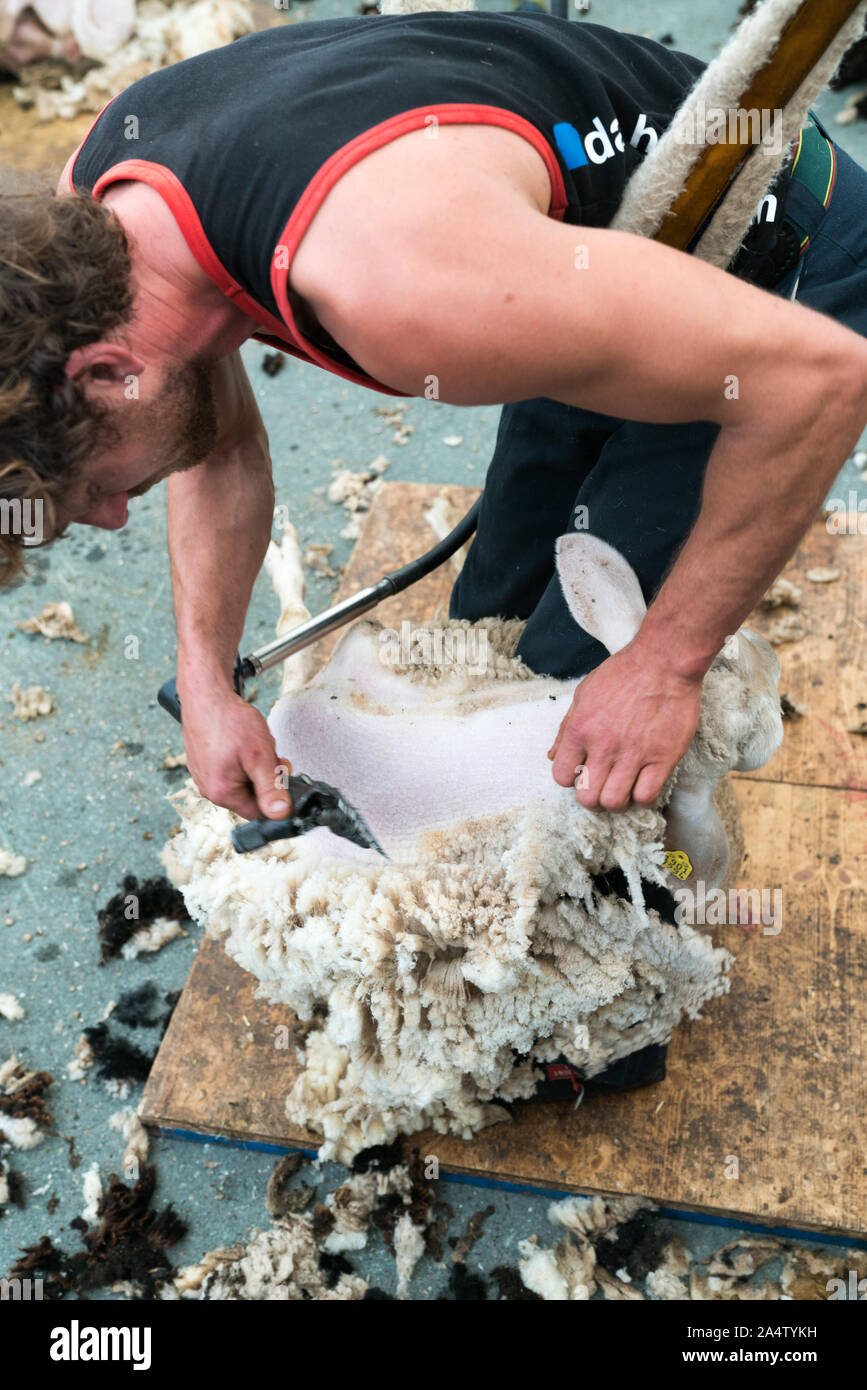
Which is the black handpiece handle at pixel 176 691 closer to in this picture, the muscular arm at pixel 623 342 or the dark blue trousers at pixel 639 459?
the dark blue trousers at pixel 639 459

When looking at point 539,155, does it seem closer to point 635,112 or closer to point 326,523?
point 635,112

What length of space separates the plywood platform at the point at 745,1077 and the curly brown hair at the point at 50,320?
1.12m

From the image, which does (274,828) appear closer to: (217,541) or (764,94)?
(217,541)

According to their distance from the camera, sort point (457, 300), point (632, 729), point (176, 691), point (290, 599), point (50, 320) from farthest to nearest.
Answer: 1. point (290, 599)
2. point (176, 691)
3. point (632, 729)
4. point (50, 320)
5. point (457, 300)

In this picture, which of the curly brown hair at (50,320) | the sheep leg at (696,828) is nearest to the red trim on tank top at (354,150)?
the curly brown hair at (50,320)

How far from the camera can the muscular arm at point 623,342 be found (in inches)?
41.4

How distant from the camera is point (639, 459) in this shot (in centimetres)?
166

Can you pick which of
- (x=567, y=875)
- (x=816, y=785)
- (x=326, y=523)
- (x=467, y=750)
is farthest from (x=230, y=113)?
(x=326, y=523)

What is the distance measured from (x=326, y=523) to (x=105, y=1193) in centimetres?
193

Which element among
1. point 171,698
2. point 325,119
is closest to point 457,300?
point 325,119

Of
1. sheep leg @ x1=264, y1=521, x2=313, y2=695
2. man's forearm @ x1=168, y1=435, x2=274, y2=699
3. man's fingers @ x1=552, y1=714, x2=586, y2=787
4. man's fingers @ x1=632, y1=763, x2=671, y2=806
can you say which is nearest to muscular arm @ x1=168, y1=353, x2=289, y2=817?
man's forearm @ x1=168, y1=435, x2=274, y2=699

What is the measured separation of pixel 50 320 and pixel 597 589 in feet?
2.69
